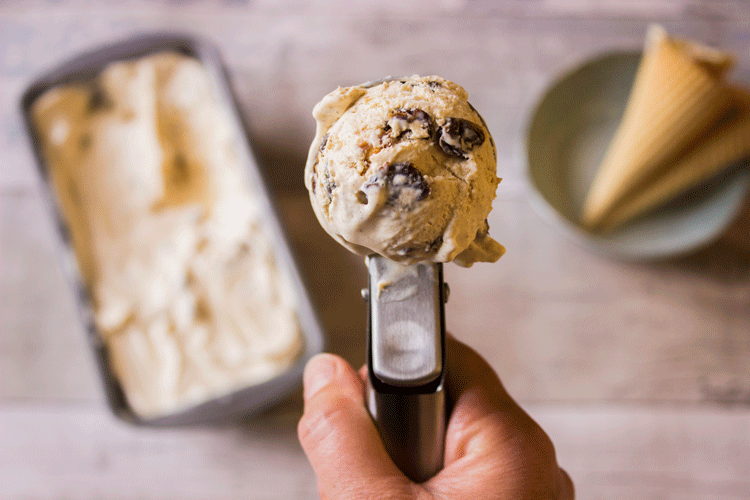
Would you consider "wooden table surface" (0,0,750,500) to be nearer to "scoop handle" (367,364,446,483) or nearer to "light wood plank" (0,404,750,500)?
"light wood plank" (0,404,750,500)

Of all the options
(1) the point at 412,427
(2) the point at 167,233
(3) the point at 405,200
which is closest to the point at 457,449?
(1) the point at 412,427

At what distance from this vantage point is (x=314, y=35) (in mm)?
1009

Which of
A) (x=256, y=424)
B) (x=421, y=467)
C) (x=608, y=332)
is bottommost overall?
(x=256, y=424)

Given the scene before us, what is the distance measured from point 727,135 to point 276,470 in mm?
879

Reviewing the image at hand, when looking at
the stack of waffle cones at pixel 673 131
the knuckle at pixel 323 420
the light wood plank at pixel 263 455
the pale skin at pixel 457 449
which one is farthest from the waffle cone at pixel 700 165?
the knuckle at pixel 323 420

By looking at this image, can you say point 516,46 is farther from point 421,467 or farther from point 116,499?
point 116,499

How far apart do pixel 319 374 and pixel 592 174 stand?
0.63 m

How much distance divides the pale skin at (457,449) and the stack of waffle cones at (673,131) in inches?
20.2

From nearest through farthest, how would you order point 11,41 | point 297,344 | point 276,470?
point 297,344, point 276,470, point 11,41

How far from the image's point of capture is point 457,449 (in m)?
0.47

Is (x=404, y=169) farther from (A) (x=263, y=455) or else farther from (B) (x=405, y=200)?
(A) (x=263, y=455)

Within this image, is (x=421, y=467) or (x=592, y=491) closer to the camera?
(x=421, y=467)

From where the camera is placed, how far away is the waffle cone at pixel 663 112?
815mm

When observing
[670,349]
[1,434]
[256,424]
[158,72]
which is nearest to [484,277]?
[670,349]
